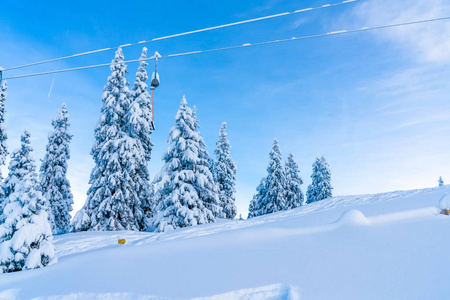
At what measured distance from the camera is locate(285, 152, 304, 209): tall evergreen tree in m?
38.2

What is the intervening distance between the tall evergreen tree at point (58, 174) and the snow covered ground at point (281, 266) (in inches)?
944

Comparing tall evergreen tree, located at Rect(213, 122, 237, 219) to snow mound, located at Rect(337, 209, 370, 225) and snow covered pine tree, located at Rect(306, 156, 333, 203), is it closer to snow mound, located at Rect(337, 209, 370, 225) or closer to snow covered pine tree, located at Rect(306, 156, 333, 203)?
snow covered pine tree, located at Rect(306, 156, 333, 203)

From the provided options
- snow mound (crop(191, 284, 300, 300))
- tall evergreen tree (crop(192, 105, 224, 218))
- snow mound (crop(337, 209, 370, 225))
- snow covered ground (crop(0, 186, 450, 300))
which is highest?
tall evergreen tree (crop(192, 105, 224, 218))

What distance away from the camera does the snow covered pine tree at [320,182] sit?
133 feet

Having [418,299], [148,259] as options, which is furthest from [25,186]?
[418,299]

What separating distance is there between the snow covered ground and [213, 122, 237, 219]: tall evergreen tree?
1150 inches

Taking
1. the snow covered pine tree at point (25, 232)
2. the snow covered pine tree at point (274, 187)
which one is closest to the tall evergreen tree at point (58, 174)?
the snow covered pine tree at point (274, 187)

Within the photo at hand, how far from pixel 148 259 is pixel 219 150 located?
3165 centimetres

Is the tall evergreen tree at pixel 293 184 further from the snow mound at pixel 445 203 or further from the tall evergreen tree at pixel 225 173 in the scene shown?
the snow mound at pixel 445 203

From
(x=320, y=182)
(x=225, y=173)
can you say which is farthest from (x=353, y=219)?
(x=320, y=182)

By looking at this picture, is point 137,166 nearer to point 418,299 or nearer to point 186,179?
point 186,179

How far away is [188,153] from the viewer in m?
19.4

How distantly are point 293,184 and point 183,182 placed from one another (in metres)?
25.0

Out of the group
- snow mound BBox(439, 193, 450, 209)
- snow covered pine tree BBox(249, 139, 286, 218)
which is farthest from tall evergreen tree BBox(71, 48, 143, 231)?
snow mound BBox(439, 193, 450, 209)
